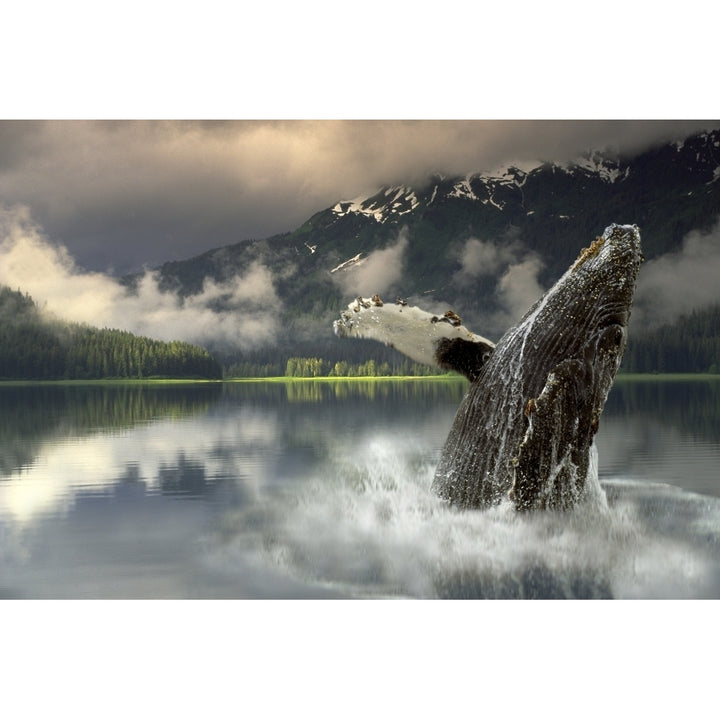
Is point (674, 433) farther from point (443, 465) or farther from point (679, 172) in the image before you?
point (443, 465)

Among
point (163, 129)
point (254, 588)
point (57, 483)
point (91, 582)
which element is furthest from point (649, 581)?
point (163, 129)

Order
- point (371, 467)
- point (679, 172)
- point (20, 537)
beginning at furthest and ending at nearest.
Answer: point (679, 172)
point (371, 467)
point (20, 537)

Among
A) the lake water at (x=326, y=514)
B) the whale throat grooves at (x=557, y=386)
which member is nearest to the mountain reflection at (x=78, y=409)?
the lake water at (x=326, y=514)

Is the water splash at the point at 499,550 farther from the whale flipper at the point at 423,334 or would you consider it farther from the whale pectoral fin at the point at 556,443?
the whale flipper at the point at 423,334

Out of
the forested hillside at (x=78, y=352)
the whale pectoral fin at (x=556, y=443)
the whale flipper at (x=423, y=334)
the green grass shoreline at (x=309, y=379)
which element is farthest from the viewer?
the green grass shoreline at (x=309, y=379)

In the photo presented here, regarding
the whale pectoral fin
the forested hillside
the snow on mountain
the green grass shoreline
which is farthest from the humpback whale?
the forested hillside

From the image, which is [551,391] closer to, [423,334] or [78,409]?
[423,334]

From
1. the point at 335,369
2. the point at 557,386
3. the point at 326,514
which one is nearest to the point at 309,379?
the point at 335,369

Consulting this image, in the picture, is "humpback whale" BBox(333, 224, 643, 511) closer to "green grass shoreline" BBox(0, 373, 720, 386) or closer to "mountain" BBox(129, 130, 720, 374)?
"mountain" BBox(129, 130, 720, 374)
